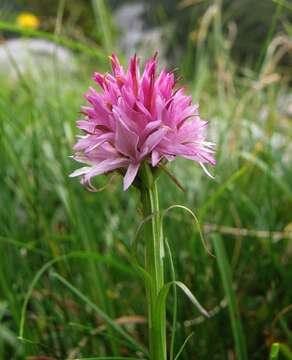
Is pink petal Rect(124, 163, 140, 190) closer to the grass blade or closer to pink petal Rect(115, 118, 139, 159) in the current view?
pink petal Rect(115, 118, 139, 159)

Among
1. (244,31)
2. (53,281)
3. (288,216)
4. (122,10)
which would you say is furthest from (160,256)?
(122,10)

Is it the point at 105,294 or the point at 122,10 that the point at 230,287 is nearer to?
the point at 105,294

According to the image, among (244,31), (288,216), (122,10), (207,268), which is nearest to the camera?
(207,268)

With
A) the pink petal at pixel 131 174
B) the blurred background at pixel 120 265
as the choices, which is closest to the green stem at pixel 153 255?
the pink petal at pixel 131 174

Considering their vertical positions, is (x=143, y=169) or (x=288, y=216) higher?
(x=143, y=169)

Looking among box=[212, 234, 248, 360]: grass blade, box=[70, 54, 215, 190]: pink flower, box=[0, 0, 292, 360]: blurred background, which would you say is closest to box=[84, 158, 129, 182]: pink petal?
box=[70, 54, 215, 190]: pink flower

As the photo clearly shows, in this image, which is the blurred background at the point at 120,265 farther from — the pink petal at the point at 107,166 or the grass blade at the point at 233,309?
the pink petal at the point at 107,166
